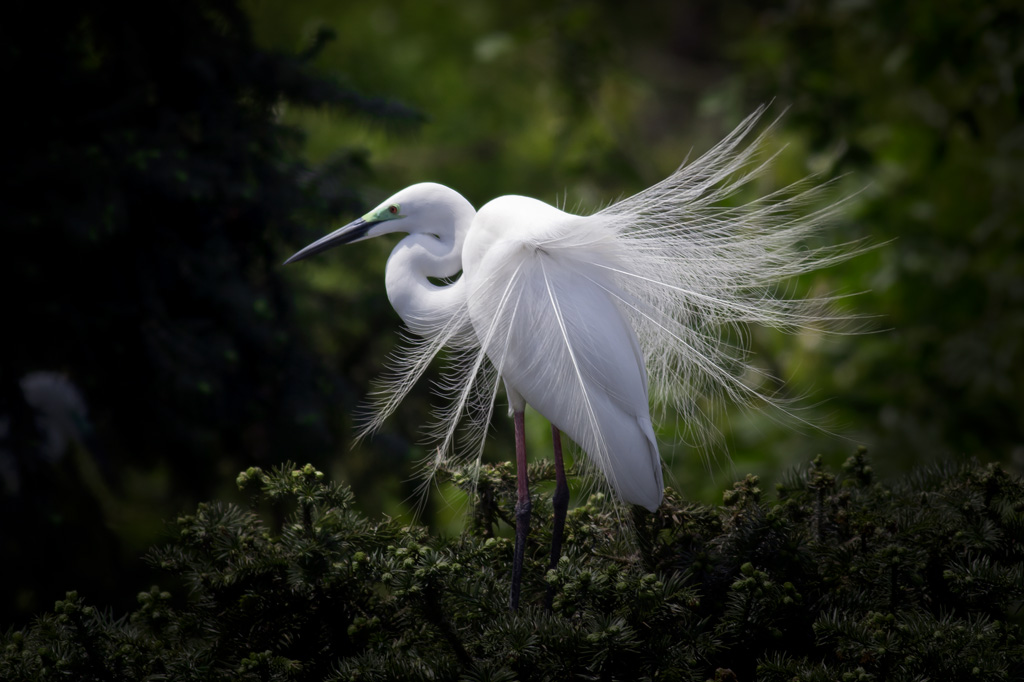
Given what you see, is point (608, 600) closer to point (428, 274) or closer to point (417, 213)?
point (428, 274)

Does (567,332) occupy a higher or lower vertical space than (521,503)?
higher

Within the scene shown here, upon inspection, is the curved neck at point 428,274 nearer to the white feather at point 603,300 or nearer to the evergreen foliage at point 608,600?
the white feather at point 603,300

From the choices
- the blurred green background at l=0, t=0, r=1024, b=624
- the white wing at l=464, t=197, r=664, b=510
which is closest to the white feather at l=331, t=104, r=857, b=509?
the white wing at l=464, t=197, r=664, b=510

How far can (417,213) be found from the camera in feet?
6.34

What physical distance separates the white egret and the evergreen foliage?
21 centimetres

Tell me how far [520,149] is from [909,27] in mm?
4279

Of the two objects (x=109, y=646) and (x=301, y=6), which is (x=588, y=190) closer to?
(x=109, y=646)

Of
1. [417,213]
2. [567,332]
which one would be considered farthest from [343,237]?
[567,332]

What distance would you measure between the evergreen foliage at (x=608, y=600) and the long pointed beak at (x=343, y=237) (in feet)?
2.29

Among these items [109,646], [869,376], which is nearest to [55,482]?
→ [109,646]

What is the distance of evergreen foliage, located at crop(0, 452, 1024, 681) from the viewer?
4.50 feet

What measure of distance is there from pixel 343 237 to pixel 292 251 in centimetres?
90

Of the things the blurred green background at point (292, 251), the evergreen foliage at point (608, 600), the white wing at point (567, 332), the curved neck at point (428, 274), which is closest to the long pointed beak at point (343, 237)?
the curved neck at point (428, 274)

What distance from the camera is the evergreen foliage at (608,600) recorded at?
1370mm
